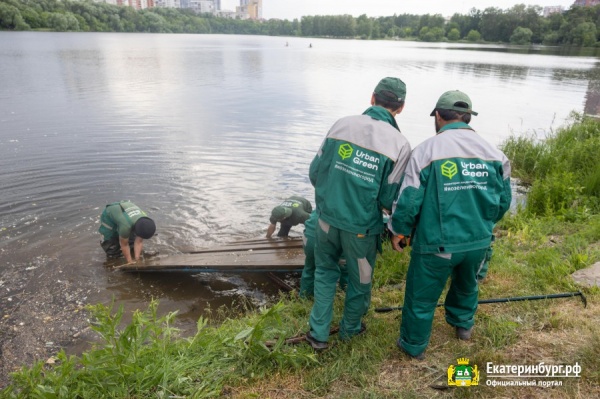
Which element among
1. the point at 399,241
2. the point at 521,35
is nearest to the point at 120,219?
the point at 399,241

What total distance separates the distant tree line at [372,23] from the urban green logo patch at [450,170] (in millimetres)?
78923

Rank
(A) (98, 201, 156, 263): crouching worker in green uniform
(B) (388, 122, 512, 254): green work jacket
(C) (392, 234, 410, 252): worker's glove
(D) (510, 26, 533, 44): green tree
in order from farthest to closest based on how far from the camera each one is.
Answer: (D) (510, 26, 533, 44): green tree, (A) (98, 201, 156, 263): crouching worker in green uniform, (C) (392, 234, 410, 252): worker's glove, (B) (388, 122, 512, 254): green work jacket

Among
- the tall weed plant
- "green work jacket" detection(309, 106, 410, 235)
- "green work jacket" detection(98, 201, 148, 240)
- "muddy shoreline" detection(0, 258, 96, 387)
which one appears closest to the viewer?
"green work jacket" detection(309, 106, 410, 235)

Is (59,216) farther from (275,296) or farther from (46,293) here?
(275,296)

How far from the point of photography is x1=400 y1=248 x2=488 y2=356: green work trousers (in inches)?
115

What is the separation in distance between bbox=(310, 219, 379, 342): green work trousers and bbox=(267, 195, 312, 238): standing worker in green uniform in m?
2.91

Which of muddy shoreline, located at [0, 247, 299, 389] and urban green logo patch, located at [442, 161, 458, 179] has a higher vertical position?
urban green logo patch, located at [442, 161, 458, 179]

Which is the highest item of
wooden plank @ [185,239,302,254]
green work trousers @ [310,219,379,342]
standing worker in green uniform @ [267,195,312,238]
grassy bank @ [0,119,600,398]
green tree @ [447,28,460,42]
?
green tree @ [447,28,460,42]

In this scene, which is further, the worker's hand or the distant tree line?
the distant tree line

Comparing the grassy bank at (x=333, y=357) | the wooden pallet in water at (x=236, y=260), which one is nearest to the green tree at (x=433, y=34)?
the wooden pallet in water at (x=236, y=260)

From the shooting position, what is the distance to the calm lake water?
648 centimetres

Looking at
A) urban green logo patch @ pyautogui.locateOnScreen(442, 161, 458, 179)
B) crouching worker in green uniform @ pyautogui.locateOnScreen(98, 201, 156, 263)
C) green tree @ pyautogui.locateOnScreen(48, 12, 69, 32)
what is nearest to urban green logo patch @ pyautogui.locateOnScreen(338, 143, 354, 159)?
urban green logo patch @ pyautogui.locateOnScreen(442, 161, 458, 179)

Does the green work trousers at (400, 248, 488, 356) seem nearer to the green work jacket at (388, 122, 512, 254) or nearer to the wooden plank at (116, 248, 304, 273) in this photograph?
the green work jacket at (388, 122, 512, 254)
